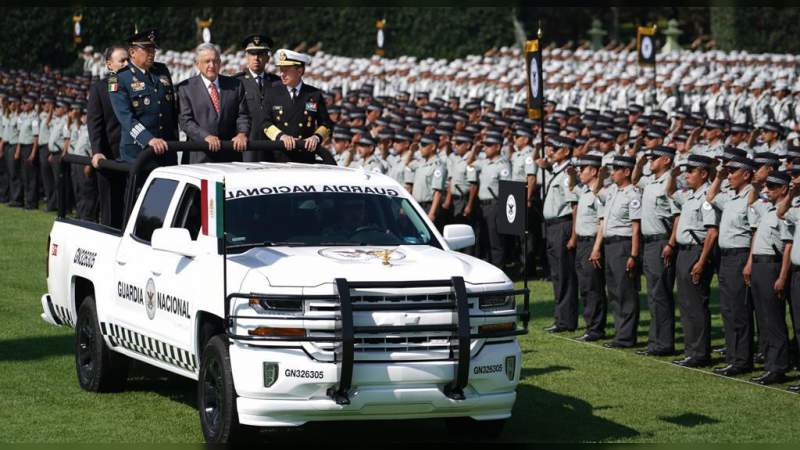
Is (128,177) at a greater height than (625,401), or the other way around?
(128,177)

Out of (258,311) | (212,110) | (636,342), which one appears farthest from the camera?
(636,342)

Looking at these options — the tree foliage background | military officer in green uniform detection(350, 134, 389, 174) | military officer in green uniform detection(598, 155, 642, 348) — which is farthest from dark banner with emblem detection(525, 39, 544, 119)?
the tree foliage background

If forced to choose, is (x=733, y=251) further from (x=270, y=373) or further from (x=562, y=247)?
(x=270, y=373)

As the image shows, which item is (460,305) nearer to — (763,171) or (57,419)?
(57,419)

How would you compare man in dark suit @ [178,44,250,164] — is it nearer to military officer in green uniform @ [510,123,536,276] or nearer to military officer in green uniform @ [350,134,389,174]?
military officer in green uniform @ [510,123,536,276]

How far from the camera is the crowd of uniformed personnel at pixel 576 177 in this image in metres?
15.2

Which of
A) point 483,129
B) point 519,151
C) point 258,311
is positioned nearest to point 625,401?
point 258,311

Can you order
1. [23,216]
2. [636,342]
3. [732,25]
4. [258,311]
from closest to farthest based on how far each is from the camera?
[258,311], [636,342], [23,216], [732,25]

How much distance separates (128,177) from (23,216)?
17.0 meters

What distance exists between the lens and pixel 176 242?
1144 cm

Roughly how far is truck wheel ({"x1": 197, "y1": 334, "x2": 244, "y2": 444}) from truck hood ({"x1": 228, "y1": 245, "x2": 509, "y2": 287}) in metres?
0.57

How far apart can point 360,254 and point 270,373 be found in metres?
1.25

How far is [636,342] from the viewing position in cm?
1773

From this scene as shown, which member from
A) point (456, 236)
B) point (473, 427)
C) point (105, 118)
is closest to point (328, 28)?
point (105, 118)
